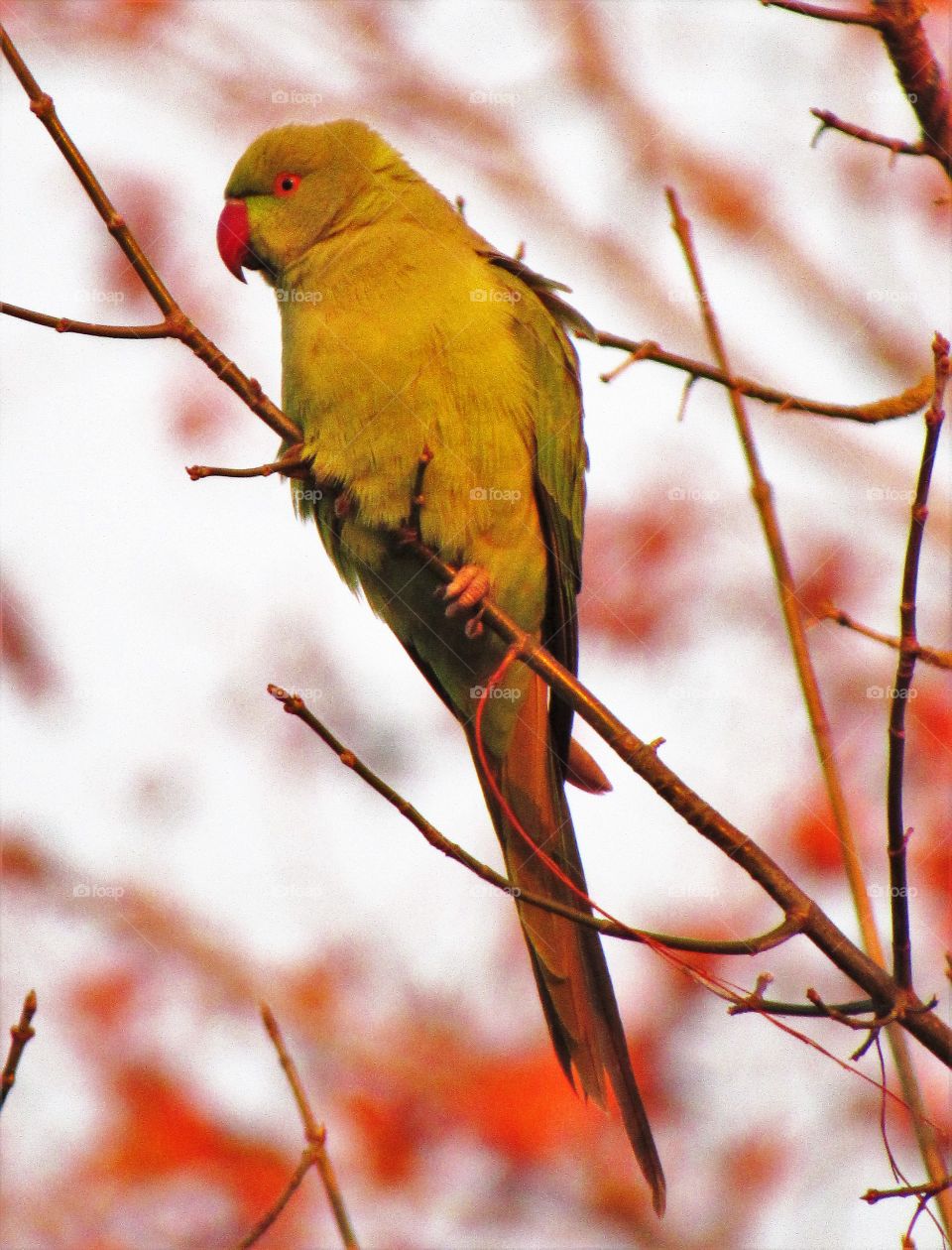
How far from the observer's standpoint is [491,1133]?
7766 millimetres

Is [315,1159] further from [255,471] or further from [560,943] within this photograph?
[255,471]

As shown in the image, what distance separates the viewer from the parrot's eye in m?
4.43

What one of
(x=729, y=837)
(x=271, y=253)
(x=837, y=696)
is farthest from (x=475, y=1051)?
(x=729, y=837)

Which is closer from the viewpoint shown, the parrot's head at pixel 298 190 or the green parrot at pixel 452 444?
the green parrot at pixel 452 444

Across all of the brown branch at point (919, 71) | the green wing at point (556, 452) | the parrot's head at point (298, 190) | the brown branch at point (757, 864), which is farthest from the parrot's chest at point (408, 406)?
the brown branch at point (919, 71)

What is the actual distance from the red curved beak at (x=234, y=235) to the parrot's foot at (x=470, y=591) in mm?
1531

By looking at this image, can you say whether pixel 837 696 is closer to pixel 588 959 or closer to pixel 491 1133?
pixel 491 1133

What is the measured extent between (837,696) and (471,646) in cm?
427

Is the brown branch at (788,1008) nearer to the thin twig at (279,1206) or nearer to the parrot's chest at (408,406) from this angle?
the thin twig at (279,1206)

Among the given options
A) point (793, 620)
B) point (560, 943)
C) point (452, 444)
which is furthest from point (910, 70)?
point (560, 943)

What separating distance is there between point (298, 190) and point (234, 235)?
27 centimetres

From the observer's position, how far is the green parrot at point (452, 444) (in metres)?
3.60

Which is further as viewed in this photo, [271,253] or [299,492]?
[271,253]

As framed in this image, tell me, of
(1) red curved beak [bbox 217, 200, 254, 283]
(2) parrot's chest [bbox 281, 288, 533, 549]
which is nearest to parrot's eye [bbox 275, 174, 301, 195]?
(1) red curved beak [bbox 217, 200, 254, 283]
